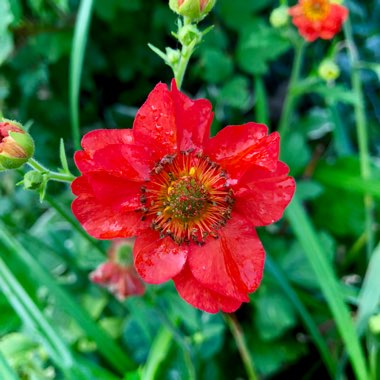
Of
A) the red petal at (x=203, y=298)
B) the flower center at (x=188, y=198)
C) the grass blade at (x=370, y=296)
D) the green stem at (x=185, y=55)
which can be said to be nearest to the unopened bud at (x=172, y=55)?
the green stem at (x=185, y=55)

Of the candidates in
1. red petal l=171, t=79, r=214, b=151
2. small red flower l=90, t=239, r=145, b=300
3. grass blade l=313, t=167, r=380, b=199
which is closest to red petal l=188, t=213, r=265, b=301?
red petal l=171, t=79, r=214, b=151

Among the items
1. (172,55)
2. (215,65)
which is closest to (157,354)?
(172,55)

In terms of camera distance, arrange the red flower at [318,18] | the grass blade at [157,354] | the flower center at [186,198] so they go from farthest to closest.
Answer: the red flower at [318,18] → the grass blade at [157,354] → the flower center at [186,198]

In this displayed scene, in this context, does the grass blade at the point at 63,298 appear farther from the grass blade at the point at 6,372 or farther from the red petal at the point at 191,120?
the red petal at the point at 191,120

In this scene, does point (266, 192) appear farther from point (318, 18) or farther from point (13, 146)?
point (318, 18)

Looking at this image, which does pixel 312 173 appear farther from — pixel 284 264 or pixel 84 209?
pixel 84 209

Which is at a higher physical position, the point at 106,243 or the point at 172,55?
the point at 172,55

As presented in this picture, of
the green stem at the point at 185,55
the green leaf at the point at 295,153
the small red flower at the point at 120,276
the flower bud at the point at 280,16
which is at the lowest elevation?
the green leaf at the point at 295,153
